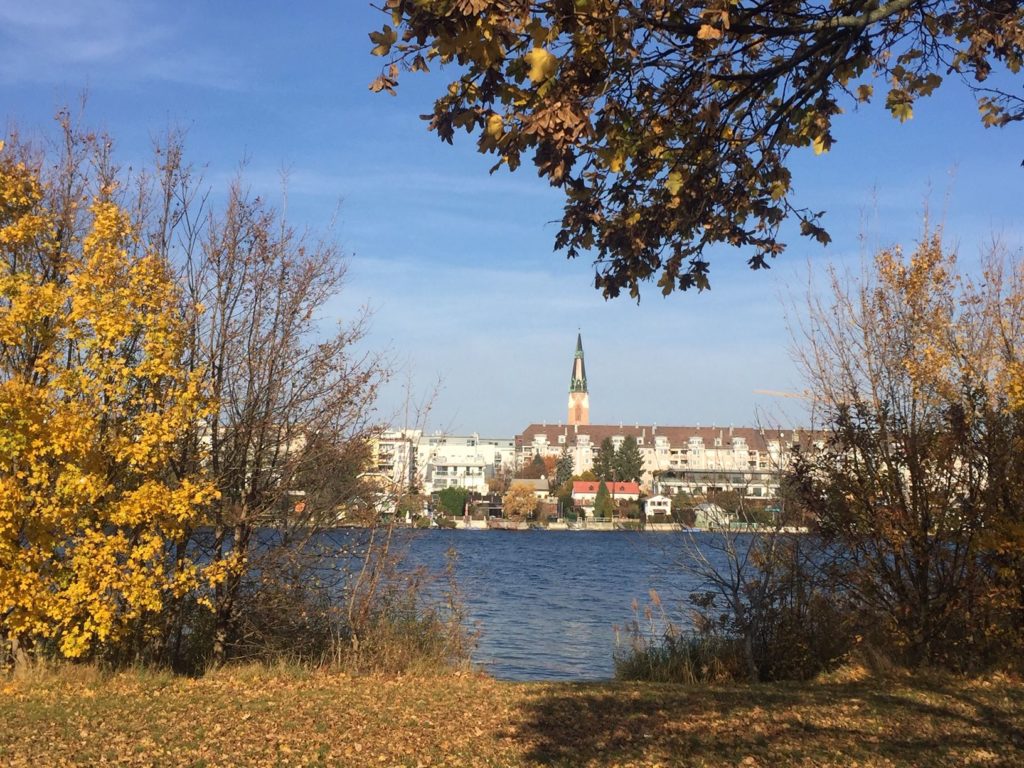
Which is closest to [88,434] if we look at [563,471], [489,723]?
[489,723]

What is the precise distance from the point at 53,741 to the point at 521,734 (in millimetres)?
3921

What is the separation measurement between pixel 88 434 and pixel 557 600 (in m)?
23.8

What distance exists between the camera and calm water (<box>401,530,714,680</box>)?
60.0ft

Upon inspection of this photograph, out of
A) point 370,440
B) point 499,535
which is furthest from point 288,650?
point 499,535

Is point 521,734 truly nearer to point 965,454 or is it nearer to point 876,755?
point 876,755

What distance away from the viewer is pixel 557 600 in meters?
32.2

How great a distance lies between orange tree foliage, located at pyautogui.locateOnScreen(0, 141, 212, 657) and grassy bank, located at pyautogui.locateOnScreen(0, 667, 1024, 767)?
105 centimetres

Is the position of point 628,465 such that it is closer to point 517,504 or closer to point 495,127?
point 517,504

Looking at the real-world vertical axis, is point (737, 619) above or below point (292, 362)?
below

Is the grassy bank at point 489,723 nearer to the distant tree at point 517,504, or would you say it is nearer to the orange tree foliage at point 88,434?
the orange tree foliage at point 88,434

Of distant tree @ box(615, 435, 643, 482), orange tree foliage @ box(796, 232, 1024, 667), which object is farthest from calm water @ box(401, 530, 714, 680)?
distant tree @ box(615, 435, 643, 482)

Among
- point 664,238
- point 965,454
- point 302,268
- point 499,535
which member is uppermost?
point 302,268

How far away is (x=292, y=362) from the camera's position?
562 inches

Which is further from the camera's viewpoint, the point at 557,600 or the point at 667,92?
the point at 557,600
